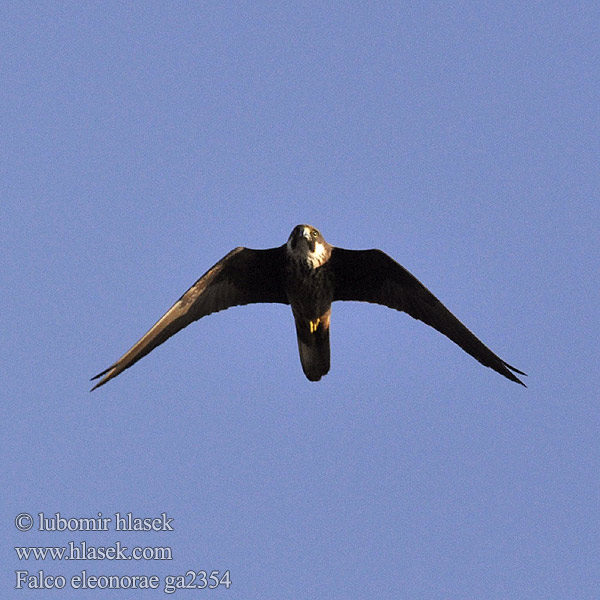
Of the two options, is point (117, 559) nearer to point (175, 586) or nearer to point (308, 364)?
point (175, 586)

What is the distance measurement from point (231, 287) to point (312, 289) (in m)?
1.03

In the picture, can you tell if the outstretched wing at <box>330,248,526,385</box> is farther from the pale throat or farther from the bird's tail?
the bird's tail

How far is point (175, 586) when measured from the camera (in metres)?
10.0

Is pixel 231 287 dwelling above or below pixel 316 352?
above

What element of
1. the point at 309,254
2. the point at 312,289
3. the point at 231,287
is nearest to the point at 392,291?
the point at 312,289

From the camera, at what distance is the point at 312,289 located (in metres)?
10.6

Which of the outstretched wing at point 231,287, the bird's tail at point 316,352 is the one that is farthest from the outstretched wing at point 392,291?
the outstretched wing at point 231,287

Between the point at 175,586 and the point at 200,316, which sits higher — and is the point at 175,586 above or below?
below

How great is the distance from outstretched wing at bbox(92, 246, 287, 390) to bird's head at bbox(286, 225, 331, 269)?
30 centimetres

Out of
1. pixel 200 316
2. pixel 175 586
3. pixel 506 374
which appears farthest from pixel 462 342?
pixel 175 586

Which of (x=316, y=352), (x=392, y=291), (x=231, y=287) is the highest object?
(x=231, y=287)

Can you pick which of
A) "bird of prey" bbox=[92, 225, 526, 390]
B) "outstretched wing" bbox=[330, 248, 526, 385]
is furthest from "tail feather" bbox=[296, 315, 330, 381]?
"outstretched wing" bbox=[330, 248, 526, 385]

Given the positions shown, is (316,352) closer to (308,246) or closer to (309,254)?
(309,254)

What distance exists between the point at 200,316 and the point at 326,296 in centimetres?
151
